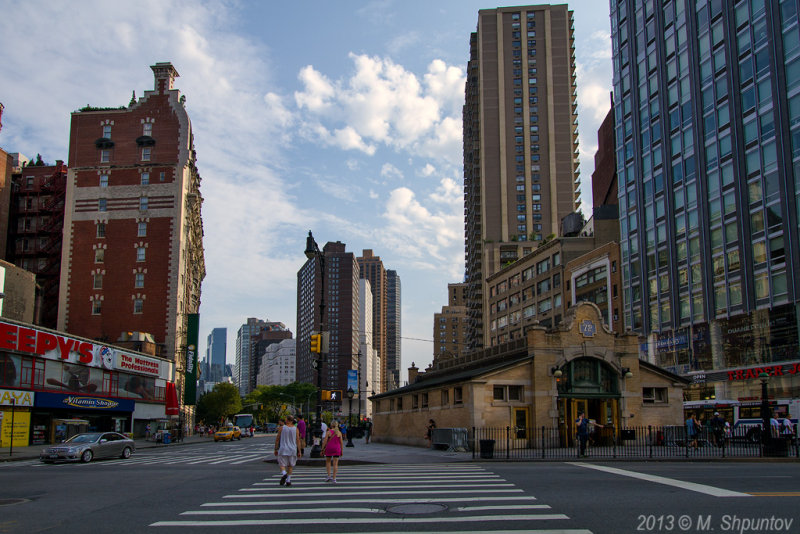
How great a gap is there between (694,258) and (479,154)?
76248mm

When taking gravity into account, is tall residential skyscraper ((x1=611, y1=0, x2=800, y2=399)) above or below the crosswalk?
above

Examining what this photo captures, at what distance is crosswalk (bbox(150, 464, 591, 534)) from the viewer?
35.3 ft

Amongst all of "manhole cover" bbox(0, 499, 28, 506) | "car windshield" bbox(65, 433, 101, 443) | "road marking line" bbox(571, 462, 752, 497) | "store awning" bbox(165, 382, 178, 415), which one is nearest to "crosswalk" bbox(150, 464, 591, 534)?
"road marking line" bbox(571, 462, 752, 497)

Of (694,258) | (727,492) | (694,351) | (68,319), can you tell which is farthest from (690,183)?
(68,319)

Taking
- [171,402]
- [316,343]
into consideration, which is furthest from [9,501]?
[171,402]

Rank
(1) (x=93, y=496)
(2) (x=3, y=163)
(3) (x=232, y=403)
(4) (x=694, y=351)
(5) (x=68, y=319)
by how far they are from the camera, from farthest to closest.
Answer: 1. (3) (x=232, y=403)
2. (2) (x=3, y=163)
3. (5) (x=68, y=319)
4. (4) (x=694, y=351)
5. (1) (x=93, y=496)

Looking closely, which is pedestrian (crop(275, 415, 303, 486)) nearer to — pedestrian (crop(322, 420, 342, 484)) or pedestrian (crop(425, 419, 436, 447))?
pedestrian (crop(322, 420, 342, 484))

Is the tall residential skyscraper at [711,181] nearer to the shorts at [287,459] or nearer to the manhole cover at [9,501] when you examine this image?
the shorts at [287,459]

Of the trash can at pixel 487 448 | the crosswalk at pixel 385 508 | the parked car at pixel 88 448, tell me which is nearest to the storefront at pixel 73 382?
the parked car at pixel 88 448

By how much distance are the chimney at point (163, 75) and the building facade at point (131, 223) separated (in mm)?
115

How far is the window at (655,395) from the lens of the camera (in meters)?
36.9

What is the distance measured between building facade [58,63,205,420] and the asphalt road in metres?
50.8

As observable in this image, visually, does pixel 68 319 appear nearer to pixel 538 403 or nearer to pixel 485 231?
pixel 538 403

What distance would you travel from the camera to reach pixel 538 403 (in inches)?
1342
